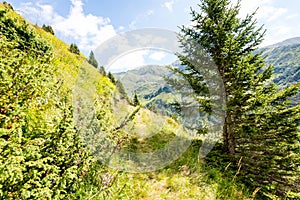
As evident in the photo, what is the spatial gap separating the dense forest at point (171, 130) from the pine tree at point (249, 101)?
0.13 ft

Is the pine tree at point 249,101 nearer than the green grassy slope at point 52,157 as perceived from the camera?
No

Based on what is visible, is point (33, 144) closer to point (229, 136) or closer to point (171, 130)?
point (229, 136)

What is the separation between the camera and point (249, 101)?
296 inches

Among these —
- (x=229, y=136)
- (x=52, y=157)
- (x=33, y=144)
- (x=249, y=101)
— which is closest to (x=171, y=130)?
(x=229, y=136)

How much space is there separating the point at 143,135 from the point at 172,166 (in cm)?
336

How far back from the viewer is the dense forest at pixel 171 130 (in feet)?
9.77

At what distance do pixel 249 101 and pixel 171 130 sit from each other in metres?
5.39

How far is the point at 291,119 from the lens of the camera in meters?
7.46

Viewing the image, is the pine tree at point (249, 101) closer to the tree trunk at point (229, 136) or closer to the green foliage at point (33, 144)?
the tree trunk at point (229, 136)

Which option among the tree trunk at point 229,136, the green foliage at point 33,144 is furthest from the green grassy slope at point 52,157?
the tree trunk at point 229,136

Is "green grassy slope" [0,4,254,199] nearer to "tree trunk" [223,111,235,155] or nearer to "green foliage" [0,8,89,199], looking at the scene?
"green foliage" [0,8,89,199]

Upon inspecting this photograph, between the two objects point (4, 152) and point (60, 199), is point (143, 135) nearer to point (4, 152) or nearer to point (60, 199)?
point (60, 199)

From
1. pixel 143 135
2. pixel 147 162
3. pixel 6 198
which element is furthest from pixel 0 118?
pixel 143 135

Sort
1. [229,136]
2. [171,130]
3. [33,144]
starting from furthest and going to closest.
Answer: [171,130] → [229,136] → [33,144]
